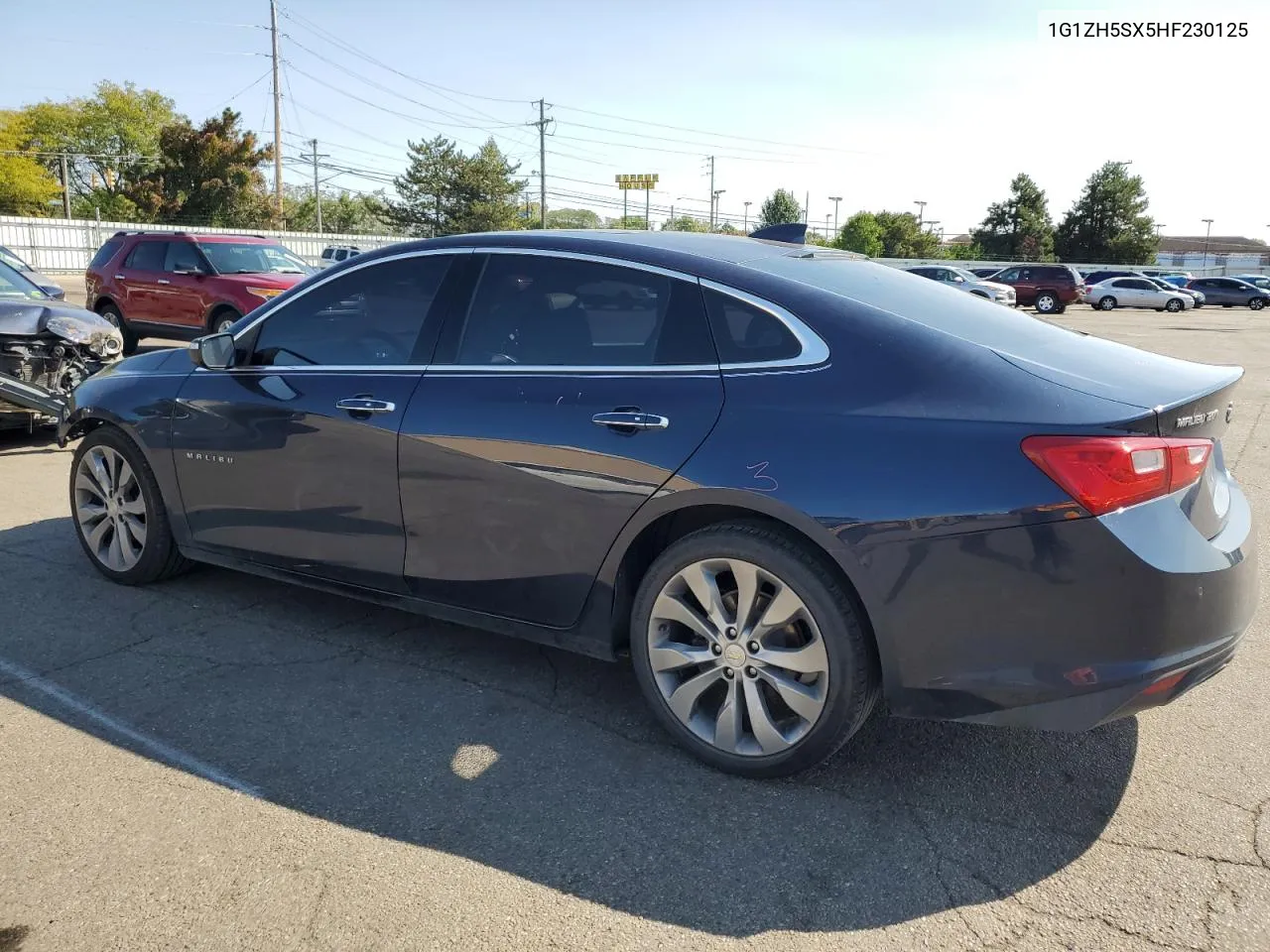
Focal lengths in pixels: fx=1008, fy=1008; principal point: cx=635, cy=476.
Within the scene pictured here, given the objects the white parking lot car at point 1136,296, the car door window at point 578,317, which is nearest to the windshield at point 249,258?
the car door window at point 578,317

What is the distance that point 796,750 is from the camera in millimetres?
3021

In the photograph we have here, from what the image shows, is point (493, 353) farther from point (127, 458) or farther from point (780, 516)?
point (127, 458)

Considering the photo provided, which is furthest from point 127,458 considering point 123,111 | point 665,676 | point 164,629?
point 123,111

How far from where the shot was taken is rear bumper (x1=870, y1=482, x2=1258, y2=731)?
8.53 feet

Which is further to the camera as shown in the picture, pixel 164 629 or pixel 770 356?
pixel 164 629

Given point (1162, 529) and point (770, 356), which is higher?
point (770, 356)

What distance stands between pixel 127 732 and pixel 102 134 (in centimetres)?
9774

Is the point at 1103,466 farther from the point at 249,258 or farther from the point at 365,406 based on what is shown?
the point at 249,258

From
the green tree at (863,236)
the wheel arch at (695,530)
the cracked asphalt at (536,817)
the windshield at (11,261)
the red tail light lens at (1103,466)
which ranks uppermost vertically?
the green tree at (863,236)

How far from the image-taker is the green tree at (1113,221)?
7294 cm

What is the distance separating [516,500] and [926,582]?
1.40 m

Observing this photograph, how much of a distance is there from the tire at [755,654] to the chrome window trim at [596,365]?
0.51 metres

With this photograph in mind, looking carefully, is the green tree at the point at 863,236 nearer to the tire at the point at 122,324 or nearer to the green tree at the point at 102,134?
the green tree at the point at 102,134

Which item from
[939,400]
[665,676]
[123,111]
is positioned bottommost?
[665,676]
